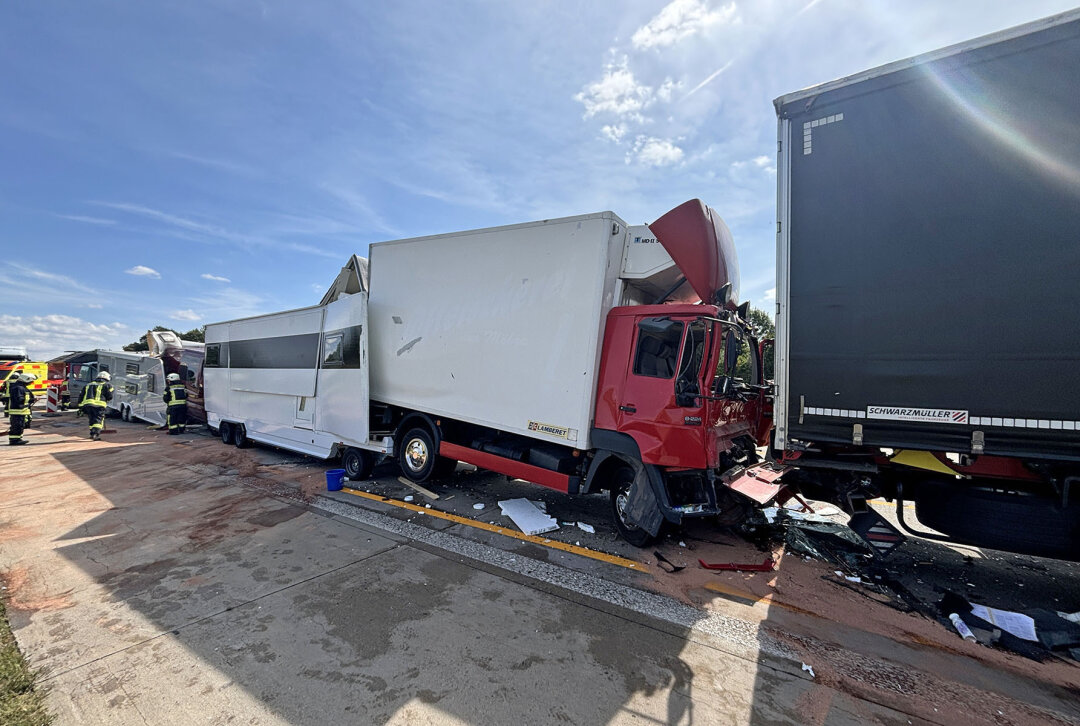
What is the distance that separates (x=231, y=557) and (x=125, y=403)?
54.4 ft

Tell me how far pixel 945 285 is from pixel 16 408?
17.4 m

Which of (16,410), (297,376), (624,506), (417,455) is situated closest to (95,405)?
(16,410)

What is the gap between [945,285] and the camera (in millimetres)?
3186

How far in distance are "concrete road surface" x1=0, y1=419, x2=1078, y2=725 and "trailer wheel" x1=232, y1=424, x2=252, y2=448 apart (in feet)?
17.4

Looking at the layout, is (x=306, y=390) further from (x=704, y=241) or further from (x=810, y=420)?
(x=810, y=420)

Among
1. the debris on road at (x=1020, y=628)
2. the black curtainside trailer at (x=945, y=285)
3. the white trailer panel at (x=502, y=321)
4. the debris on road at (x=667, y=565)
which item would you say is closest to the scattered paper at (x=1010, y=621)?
the debris on road at (x=1020, y=628)

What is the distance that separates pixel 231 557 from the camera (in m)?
4.16

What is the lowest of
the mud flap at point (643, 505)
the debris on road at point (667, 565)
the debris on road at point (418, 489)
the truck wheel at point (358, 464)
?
the debris on road at point (667, 565)

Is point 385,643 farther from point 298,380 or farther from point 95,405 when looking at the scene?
point 95,405

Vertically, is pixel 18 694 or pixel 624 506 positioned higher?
pixel 624 506

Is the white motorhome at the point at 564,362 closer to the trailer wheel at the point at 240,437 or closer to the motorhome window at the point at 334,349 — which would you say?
the motorhome window at the point at 334,349

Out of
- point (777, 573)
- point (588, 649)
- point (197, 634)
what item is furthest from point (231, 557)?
point (777, 573)

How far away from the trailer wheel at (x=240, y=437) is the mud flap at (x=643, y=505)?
954 cm

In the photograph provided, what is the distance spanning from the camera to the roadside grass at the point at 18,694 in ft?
7.13
